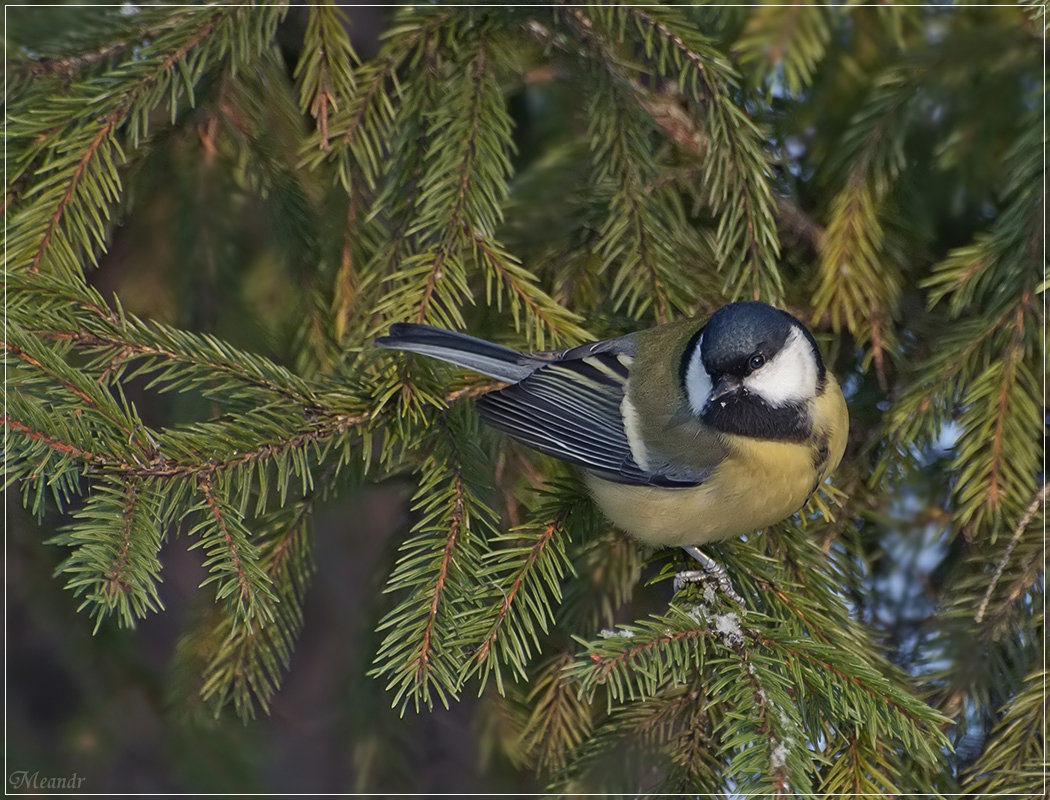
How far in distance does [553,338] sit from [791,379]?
55 centimetres

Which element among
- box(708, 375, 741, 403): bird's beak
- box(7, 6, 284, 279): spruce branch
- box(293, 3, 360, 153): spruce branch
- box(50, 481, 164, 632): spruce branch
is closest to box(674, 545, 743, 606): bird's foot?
box(708, 375, 741, 403): bird's beak

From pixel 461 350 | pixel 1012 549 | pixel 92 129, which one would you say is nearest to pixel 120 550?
pixel 461 350

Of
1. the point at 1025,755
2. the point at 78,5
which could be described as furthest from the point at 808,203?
the point at 78,5

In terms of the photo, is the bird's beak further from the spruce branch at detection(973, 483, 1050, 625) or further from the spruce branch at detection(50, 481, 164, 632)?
the spruce branch at detection(50, 481, 164, 632)

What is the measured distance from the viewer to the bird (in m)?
2.15

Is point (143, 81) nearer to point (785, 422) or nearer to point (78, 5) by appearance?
point (78, 5)

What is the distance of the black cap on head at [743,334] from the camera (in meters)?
2.14

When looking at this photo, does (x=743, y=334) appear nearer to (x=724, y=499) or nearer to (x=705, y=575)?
(x=724, y=499)

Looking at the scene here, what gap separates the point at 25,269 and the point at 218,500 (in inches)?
27.8

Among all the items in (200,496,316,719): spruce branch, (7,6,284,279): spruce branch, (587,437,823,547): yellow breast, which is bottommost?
Answer: (200,496,316,719): spruce branch

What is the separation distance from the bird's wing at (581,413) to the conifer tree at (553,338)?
0.27 ft

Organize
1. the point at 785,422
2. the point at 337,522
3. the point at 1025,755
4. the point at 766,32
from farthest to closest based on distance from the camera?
the point at 337,522 → the point at 785,422 → the point at 1025,755 → the point at 766,32

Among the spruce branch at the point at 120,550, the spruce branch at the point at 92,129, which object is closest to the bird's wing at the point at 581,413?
the spruce branch at the point at 120,550

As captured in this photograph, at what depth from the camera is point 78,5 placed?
234cm
